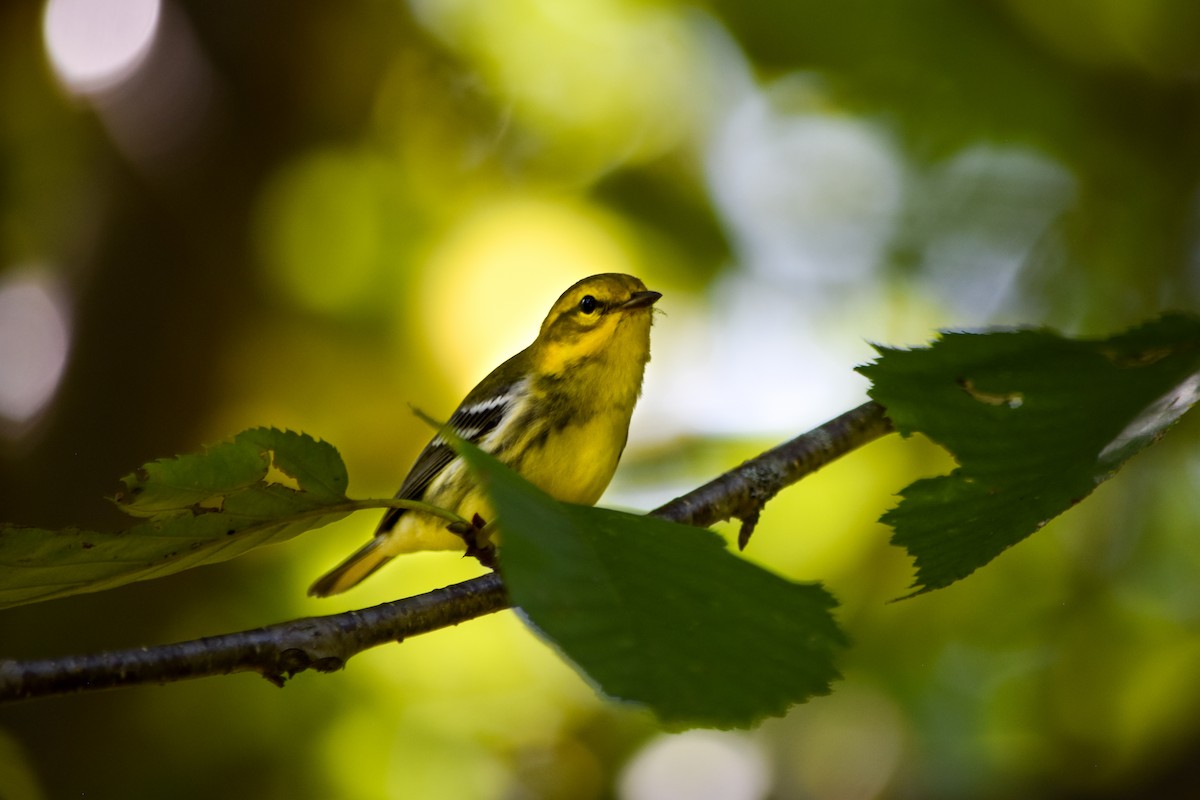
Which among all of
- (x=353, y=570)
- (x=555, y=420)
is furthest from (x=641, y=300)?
(x=353, y=570)

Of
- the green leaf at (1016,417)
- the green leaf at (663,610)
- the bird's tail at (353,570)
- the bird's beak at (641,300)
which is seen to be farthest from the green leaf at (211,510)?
the bird's tail at (353,570)

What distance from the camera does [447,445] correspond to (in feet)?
12.3

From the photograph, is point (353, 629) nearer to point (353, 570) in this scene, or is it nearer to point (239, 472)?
point (239, 472)

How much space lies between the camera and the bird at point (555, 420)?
333 cm

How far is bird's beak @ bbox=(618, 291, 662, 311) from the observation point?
354 cm

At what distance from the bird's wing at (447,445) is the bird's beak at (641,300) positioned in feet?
1.56

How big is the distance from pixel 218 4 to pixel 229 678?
9.34ft

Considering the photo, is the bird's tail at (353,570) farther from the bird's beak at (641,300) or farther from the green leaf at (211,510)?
the green leaf at (211,510)

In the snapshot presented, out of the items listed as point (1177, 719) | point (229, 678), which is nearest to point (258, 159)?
point (229, 678)

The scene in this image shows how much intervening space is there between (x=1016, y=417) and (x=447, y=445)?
279cm

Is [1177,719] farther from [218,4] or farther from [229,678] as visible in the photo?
[218,4]

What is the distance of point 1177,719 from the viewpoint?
332 cm

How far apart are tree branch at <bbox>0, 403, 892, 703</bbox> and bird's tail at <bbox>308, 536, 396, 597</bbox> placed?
6.23ft

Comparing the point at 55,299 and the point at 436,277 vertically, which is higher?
the point at 436,277
